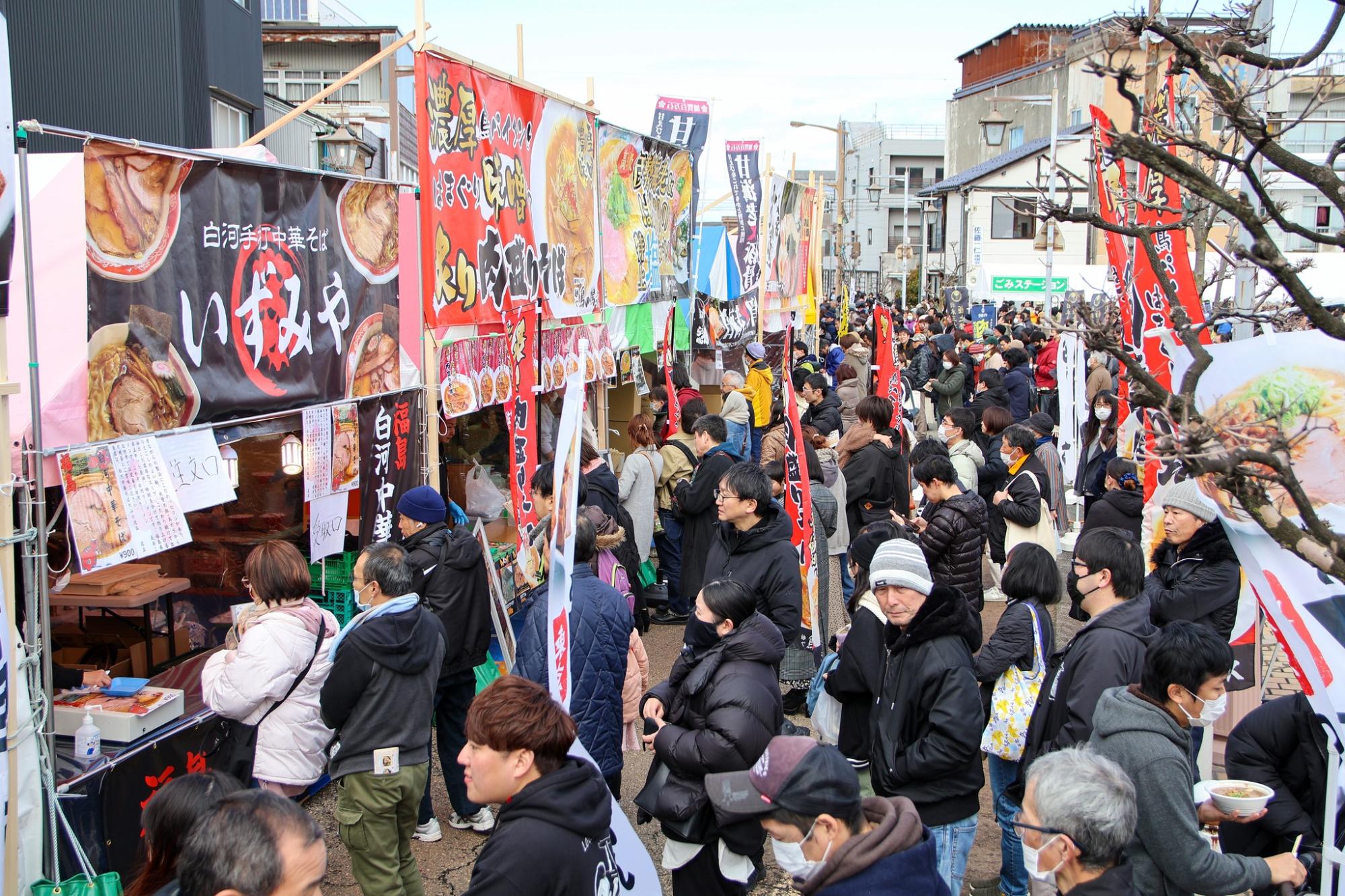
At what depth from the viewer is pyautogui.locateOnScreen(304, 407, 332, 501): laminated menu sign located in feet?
18.7

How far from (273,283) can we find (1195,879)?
4.70 meters

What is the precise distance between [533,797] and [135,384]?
2748mm

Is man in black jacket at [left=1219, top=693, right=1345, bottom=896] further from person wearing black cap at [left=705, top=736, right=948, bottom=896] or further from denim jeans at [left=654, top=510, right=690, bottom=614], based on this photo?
denim jeans at [left=654, top=510, right=690, bottom=614]

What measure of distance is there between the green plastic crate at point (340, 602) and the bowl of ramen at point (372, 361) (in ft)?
4.48

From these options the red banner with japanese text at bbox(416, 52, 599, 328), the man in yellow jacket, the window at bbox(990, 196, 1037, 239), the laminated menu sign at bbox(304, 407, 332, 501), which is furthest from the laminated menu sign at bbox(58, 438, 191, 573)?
the window at bbox(990, 196, 1037, 239)

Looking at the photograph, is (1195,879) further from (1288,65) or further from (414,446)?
(414,446)

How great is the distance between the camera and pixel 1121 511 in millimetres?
7207

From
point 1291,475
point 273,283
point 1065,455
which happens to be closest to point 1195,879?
point 1291,475

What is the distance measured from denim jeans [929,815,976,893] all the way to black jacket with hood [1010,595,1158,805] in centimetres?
39

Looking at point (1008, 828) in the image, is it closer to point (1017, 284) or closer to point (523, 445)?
point (523, 445)

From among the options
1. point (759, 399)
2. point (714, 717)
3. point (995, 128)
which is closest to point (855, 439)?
point (759, 399)

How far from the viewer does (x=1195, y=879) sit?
3.11 meters

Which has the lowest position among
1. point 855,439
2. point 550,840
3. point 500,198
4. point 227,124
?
point 550,840

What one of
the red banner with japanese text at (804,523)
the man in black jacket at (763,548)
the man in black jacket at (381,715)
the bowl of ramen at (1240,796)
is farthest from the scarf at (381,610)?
the bowl of ramen at (1240,796)
